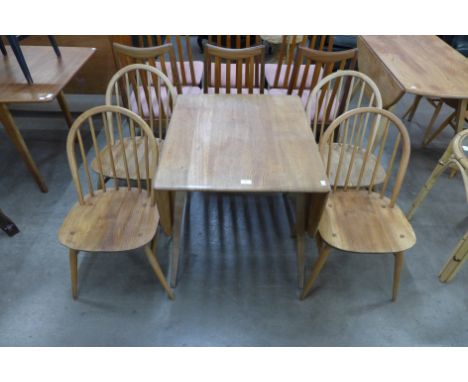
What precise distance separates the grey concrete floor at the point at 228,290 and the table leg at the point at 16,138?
108 mm

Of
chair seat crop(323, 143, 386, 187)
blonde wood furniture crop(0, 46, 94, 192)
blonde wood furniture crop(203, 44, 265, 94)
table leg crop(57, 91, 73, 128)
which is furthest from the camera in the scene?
table leg crop(57, 91, 73, 128)

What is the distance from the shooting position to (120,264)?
1.76 m

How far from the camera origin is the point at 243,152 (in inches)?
54.9

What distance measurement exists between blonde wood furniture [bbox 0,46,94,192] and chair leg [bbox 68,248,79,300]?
2.91ft

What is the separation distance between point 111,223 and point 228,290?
67 centimetres

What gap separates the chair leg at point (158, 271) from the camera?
145 centimetres

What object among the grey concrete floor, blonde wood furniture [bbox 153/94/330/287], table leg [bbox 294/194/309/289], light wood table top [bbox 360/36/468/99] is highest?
light wood table top [bbox 360/36/468/99]

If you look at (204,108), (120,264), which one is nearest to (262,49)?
(204,108)

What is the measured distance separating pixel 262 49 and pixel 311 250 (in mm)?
1252

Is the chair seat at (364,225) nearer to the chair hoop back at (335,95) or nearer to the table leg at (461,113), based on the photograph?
the chair hoop back at (335,95)

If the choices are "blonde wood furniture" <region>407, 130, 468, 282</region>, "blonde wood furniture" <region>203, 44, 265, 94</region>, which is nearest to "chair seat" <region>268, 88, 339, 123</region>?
"blonde wood furniture" <region>203, 44, 265, 94</region>

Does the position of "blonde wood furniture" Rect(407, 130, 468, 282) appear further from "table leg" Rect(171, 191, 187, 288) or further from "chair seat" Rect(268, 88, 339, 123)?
"table leg" Rect(171, 191, 187, 288)

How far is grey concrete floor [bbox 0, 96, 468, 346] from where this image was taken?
150 cm

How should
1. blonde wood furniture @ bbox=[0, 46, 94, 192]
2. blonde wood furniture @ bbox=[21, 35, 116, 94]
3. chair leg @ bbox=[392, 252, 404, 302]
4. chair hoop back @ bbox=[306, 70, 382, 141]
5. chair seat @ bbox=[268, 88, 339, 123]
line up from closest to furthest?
chair leg @ bbox=[392, 252, 404, 302], chair hoop back @ bbox=[306, 70, 382, 141], blonde wood furniture @ bbox=[0, 46, 94, 192], chair seat @ bbox=[268, 88, 339, 123], blonde wood furniture @ bbox=[21, 35, 116, 94]
